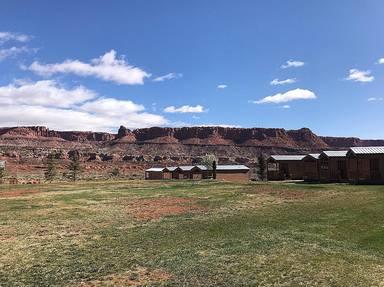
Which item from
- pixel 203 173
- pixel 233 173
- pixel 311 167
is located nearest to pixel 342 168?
pixel 311 167

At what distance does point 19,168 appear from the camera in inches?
5960

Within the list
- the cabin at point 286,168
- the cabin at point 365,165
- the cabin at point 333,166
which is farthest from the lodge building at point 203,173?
the cabin at point 365,165

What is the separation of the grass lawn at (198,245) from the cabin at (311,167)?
36186 millimetres

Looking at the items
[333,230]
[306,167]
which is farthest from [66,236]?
[306,167]

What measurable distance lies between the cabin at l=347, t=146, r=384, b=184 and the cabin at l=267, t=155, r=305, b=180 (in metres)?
17.2

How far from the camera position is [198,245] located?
1962cm

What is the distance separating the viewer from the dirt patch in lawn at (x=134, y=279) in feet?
45.5

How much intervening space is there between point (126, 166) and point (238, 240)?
165407 millimetres

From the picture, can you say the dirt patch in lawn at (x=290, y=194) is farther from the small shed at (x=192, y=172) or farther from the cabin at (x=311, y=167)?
the small shed at (x=192, y=172)

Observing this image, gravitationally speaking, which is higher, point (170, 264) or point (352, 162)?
point (352, 162)

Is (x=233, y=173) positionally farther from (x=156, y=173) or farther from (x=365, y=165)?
(x=365, y=165)

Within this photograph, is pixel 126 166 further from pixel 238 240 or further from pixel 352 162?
pixel 238 240

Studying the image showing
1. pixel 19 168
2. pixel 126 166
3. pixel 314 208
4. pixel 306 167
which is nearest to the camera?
pixel 314 208

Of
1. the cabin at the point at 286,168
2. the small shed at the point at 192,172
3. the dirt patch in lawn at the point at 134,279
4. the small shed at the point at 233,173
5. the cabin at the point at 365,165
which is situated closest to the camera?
the dirt patch in lawn at the point at 134,279
